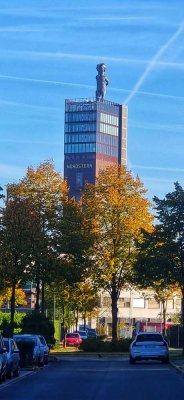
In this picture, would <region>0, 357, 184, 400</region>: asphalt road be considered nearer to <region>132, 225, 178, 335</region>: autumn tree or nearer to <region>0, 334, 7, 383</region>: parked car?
<region>0, 334, 7, 383</region>: parked car

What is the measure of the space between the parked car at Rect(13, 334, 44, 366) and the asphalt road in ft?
7.36

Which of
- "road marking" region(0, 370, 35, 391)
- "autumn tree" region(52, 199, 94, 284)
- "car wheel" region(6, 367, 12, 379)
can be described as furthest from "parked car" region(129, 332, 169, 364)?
"car wheel" region(6, 367, 12, 379)

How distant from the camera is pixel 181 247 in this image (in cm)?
4628

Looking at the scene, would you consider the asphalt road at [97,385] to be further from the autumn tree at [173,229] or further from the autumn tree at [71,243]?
the autumn tree at [71,243]

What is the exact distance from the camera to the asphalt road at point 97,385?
2136 cm

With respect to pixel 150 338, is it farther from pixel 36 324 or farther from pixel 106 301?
pixel 106 301

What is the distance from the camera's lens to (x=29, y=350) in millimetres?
36469

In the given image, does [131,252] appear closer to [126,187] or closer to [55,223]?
[126,187]

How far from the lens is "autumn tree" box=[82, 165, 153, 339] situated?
6134cm

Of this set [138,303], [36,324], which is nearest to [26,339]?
[36,324]

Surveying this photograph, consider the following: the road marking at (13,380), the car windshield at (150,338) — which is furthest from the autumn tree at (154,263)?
the road marking at (13,380)

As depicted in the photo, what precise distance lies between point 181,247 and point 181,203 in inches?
99.8

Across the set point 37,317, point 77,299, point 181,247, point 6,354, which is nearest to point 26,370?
point 6,354

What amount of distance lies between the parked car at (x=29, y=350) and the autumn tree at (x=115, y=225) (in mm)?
23158
